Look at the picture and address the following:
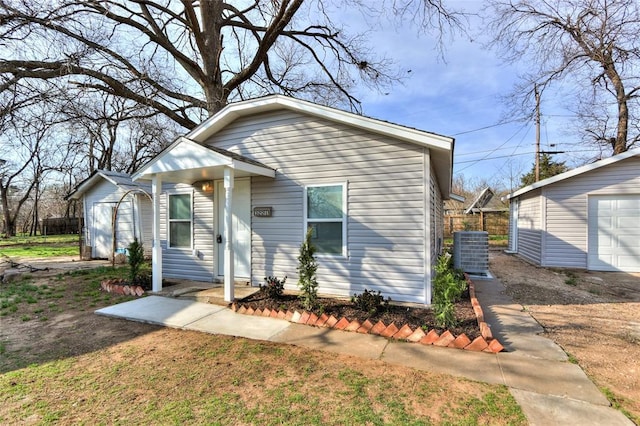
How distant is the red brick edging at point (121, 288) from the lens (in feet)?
20.7

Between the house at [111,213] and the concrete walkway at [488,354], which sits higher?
the house at [111,213]

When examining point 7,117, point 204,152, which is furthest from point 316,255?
point 7,117

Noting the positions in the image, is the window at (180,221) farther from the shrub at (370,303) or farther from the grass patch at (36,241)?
the grass patch at (36,241)

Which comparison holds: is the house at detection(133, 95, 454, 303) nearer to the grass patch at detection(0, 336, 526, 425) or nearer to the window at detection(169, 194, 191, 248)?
the window at detection(169, 194, 191, 248)

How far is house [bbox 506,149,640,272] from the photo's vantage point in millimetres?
9039

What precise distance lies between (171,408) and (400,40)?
12005 mm

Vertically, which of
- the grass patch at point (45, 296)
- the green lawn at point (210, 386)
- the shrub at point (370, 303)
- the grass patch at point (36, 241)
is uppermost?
the shrub at point (370, 303)

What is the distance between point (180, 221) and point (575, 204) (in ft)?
38.3

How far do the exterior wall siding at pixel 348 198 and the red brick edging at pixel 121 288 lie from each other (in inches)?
94.6

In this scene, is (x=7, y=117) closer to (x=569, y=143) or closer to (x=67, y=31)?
(x=67, y=31)

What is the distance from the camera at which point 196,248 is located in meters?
7.12

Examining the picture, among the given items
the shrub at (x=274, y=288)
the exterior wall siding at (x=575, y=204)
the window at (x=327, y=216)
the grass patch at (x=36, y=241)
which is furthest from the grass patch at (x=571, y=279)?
the grass patch at (x=36, y=241)

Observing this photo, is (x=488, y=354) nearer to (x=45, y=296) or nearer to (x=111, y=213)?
(x=45, y=296)

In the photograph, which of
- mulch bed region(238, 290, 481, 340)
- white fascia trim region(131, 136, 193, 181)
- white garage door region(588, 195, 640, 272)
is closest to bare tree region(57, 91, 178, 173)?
white fascia trim region(131, 136, 193, 181)
